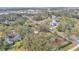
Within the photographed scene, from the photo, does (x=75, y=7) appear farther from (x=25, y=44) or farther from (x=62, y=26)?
(x=25, y=44)

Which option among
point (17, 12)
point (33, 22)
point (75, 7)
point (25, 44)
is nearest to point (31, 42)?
point (25, 44)
